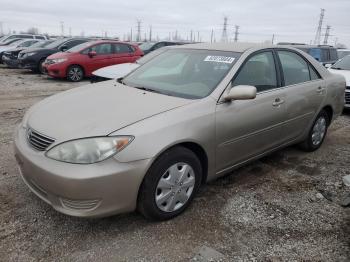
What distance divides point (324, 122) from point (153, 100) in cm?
309

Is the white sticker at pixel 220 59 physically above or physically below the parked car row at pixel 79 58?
above

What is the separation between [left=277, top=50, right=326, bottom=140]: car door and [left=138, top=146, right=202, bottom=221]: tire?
5.41 feet

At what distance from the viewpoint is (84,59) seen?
1200 centimetres

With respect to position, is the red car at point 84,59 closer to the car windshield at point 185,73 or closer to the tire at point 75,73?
the tire at point 75,73

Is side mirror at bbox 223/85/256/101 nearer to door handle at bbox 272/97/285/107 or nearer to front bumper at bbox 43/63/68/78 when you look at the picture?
door handle at bbox 272/97/285/107

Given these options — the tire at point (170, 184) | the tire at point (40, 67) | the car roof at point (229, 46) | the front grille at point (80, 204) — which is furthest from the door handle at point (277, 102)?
the tire at point (40, 67)

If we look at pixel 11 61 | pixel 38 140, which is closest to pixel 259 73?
pixel 38 140

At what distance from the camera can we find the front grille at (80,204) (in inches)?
99.4

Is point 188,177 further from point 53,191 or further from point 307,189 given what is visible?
point 307,189

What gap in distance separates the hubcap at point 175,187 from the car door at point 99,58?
997 cm

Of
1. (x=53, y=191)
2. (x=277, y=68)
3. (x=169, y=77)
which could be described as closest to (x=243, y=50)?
(x=277, y=68)

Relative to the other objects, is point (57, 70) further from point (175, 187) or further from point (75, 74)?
point (175, 187)

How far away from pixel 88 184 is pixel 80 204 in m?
0.22

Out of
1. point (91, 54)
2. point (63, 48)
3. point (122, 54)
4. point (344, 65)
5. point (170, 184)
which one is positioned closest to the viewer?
point (170, 184)
